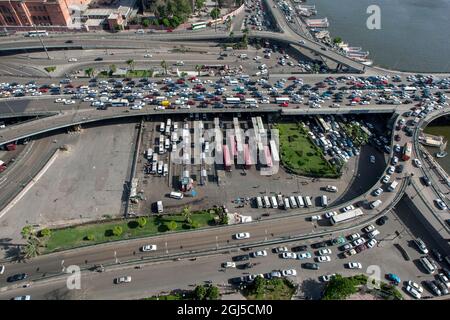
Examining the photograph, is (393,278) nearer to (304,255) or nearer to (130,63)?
(304,255)

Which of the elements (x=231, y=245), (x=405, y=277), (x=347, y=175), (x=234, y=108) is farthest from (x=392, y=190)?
(x=234, y=108)

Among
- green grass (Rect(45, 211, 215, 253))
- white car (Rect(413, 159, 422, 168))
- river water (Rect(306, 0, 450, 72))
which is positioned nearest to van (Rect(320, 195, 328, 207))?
white car (Rect(413, 159, 422, 168))

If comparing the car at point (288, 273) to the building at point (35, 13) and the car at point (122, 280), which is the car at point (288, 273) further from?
the building at point (35, 13)

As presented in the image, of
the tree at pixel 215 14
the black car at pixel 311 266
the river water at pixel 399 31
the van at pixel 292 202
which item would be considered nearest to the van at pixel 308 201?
the van at pixel 292 202

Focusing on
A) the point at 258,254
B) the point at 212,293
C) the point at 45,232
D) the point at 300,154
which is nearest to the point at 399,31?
the point at 300,154

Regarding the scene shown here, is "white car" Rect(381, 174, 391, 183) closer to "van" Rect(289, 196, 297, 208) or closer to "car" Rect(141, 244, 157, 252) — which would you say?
"van" Rect(289, 196, 297, 208)

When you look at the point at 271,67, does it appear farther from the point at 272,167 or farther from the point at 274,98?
the point at 272,167

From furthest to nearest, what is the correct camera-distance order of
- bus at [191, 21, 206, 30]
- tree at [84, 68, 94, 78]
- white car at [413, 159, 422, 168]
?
1. bus at [191, 21, 206, 30]
2. tree at [84, 68, 94, 78]
3. white car at [413, 159, 422, 168]
